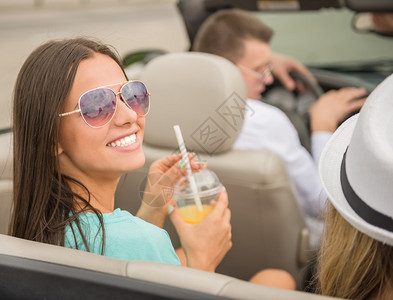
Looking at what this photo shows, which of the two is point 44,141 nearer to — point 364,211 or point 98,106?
point 98,106

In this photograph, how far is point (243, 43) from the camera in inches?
109

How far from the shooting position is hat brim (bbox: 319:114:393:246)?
103 cm

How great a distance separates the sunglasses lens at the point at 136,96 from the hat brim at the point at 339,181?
448mm

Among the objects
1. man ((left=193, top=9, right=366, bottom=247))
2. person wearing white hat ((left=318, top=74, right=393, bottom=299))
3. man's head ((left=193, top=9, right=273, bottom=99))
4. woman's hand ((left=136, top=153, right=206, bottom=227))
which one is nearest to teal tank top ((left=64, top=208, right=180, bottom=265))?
woman's hand ((left=136, top=153, right=206, bottom=227))

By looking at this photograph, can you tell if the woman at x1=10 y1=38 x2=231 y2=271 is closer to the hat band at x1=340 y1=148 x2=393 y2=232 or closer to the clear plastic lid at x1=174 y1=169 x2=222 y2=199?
the clear plastic lid at x1=174 y1=169 x2=222 y2=199

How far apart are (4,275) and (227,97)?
3.20 ft

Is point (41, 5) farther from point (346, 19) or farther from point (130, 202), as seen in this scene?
point (130, 202)

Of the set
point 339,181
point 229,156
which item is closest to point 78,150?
point 339,181

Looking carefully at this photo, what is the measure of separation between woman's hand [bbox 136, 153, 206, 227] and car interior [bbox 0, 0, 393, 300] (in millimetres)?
21

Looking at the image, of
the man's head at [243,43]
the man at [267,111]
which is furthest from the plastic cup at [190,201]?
the man's head at [243,43]

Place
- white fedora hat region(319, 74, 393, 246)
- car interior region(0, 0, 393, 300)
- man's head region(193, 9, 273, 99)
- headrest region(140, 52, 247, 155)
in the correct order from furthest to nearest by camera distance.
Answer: man's head region(193, 9, 273, 99)
headrest region(140, 52, 247, 155)
car interior region(0, 0, 393, 300)
white fedora hat region(319, 74, 393, 246)

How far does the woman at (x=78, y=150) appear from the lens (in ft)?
4.47

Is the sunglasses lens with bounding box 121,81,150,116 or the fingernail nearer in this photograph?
the sunglasses lens with bounding box 121,81,150,116

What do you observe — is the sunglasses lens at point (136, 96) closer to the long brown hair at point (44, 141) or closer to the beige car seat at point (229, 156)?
the long brown hair at point (44, 141)
